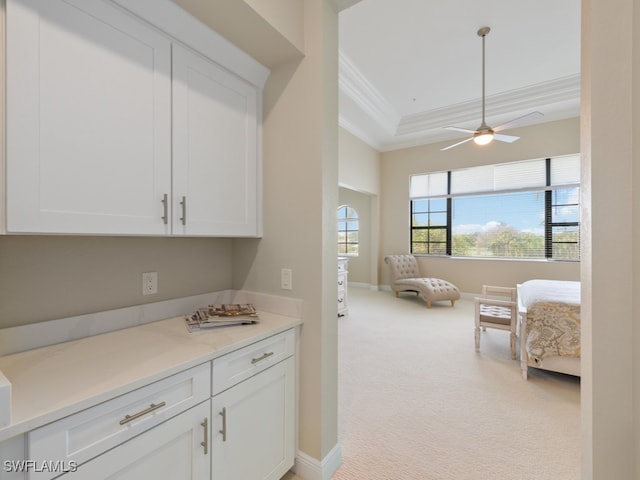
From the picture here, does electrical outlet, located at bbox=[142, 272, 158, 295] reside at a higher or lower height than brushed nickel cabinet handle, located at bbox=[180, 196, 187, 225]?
lower

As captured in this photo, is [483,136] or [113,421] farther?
[483,136]

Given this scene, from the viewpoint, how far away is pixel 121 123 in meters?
1.17

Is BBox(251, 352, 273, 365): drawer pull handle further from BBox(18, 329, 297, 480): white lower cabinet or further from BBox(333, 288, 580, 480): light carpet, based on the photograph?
BBox(333, 288, 580, 480): light carpet

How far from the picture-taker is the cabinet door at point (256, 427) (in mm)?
1201

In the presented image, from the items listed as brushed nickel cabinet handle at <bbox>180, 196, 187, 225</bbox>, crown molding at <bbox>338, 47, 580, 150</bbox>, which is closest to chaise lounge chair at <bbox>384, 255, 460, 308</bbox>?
crown molding at <bbox>338, 47, 580, 150</bbox>

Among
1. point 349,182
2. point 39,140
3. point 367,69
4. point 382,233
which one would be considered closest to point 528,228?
point 382,233

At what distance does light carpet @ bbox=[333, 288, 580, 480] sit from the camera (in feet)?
5.50

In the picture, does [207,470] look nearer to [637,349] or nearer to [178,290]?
[178,290]

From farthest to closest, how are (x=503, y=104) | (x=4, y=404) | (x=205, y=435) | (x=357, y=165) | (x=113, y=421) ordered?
(x=357, y=165)
(x=503, y=104)
(x=205, y=435)
(x=113, y=421)
(x=4, y=404)

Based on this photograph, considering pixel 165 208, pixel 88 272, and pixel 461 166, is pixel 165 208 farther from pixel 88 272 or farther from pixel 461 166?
pixel 461 166

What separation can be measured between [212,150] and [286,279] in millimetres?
831

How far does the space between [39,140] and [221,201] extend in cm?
75

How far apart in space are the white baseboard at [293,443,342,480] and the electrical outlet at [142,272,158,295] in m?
1.24

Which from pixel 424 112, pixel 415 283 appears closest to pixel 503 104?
pixel 424 112
